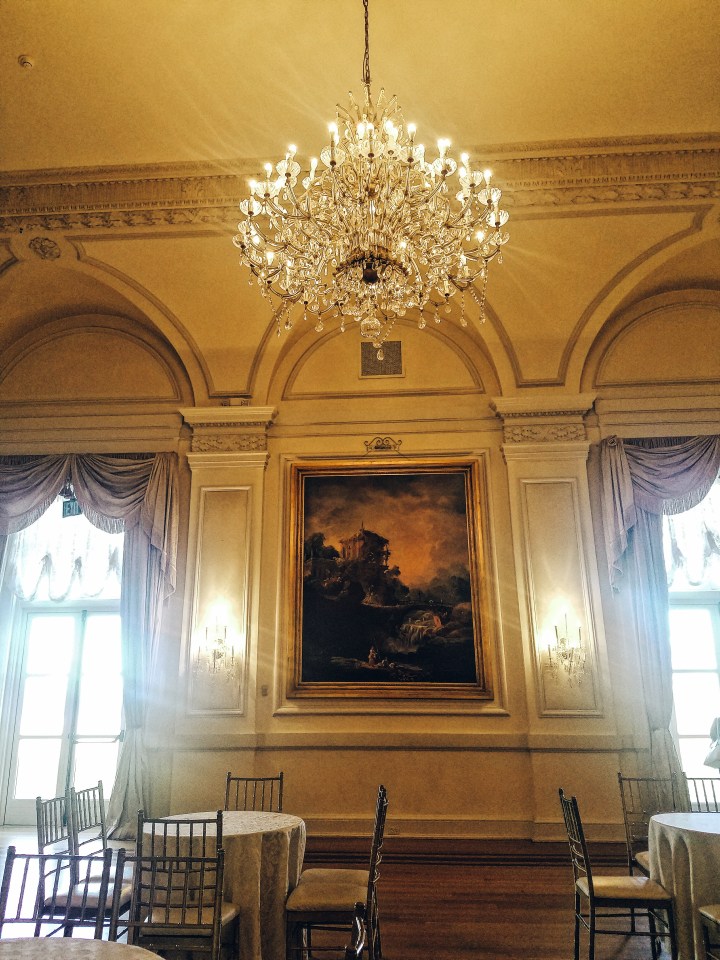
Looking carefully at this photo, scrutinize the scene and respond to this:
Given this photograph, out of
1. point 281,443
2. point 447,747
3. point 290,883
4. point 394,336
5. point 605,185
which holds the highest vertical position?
point 605,185

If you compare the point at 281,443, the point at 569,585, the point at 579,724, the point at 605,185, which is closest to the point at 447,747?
the point at 579,724

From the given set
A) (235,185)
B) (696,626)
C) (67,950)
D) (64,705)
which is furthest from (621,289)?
(64,705)

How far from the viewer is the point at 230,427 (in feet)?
22.2

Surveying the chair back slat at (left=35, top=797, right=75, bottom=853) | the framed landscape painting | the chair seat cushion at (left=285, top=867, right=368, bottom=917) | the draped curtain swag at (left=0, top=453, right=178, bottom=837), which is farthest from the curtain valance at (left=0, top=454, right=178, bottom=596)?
the chair seat cushion at (left=285, top=867, right=368, bottom=917)

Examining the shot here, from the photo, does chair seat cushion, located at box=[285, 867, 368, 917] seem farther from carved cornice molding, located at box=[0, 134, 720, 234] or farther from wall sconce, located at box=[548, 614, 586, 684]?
carved cornice molding, located at box=[0, 134, 720, 234]

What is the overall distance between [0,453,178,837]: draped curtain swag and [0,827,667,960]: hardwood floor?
4.38 feet

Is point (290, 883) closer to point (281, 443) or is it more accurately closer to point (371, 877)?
point (371, 877)

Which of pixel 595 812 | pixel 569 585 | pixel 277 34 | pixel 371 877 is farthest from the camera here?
pixel 569 585

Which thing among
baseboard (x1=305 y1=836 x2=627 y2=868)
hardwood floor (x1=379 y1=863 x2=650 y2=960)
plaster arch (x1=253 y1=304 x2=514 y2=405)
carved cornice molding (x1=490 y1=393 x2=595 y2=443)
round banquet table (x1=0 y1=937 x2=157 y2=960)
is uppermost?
plaster arch (x1=253 y1=304 x2=514 y2=405)

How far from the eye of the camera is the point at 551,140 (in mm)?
5648

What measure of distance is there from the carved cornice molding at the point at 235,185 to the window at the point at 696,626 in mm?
2795

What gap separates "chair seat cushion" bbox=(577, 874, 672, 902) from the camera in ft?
12.3

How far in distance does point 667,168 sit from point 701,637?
4378mm

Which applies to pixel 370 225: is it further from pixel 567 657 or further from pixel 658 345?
pixel 658 345
